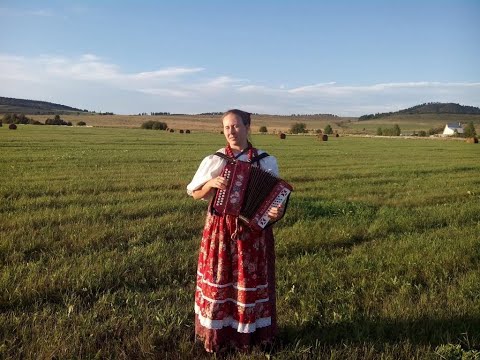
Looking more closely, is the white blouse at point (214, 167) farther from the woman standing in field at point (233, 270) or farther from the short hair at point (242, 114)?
the short hair at point (242, 114)

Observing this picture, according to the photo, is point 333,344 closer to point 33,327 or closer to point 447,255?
point 33,327

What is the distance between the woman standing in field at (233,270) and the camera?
425 centimetres

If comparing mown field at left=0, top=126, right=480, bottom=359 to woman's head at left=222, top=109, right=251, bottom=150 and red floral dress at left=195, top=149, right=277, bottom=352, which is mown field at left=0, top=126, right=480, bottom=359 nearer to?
red floral dress at left=195, top=149, right=277, bottom=352

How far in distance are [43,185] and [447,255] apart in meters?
11.0

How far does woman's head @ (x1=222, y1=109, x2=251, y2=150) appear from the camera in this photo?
424 centimetres

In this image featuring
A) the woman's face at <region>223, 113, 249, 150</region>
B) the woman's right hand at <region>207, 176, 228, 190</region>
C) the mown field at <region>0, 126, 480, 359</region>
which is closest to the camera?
the woman's right hand at <region>207, 176, 228, 190</region>

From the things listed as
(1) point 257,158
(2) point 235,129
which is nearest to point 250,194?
(1) point 257,158

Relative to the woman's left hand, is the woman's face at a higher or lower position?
higher

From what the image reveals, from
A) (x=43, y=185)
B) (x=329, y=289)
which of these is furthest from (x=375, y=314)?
(x=43, y=185)

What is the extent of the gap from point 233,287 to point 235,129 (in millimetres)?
1516

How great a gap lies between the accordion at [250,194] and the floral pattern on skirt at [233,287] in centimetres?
16

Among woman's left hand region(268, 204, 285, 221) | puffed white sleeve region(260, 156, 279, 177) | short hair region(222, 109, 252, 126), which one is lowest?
woman's left hand region(268, 204, 285, 221)

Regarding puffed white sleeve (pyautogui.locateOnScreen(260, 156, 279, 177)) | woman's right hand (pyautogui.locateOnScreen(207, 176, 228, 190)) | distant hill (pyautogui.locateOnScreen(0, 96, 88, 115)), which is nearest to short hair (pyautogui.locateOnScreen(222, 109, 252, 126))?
puffed white sleeve (pyautogui.locateOnScreen(260, 156, 279, 177))

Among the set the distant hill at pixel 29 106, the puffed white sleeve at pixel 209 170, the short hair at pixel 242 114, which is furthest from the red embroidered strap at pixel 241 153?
the distant hill at pixel 29 106
